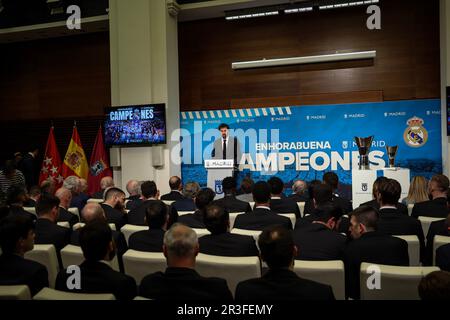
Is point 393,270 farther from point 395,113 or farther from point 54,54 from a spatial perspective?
point 54,54

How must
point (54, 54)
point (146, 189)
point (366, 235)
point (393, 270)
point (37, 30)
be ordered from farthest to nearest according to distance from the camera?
point (54, 54), point (37, 30), point (146, 189), point (366, 235), point (393, 270)

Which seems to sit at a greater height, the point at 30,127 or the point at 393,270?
the point at 30,127

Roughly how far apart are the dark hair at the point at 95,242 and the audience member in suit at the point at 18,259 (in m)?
0.33

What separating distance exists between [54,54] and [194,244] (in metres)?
9.17

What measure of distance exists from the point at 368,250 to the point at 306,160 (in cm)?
541

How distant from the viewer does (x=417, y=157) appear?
7379 millimetres

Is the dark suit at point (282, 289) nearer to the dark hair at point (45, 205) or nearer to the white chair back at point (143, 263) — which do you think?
the white chair back at point (143, 263)

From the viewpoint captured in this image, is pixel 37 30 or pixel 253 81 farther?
pixel 37 30

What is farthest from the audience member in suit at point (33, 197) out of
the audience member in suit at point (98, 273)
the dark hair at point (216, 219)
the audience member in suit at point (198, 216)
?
the audience member in suit at point (98, 273)

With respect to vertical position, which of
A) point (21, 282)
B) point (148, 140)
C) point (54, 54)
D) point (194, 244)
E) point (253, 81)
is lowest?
point (21, 282)

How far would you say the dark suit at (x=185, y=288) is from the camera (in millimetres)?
1945

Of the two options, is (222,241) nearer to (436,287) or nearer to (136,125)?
(436,287)

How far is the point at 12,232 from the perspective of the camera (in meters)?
2.39
